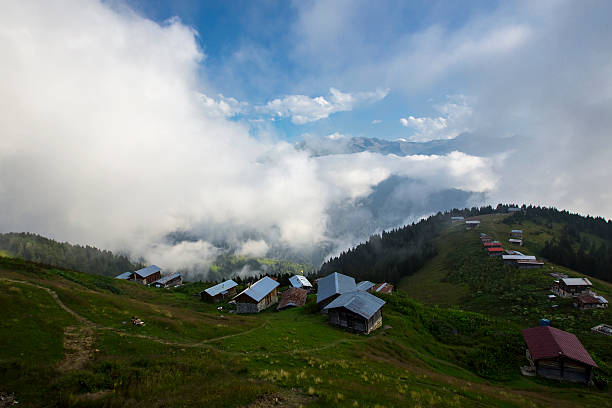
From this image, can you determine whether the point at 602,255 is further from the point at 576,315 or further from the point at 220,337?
the point at 220,337

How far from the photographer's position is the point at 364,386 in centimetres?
2017

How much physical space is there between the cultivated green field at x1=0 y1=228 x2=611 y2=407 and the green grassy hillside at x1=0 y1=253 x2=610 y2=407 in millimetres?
96

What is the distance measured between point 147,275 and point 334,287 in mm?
98783

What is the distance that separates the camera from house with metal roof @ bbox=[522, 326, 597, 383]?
1383 inches

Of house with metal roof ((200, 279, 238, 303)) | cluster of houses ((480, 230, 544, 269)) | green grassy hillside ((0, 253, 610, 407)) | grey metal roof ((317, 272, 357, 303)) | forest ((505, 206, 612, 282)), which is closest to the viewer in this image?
green grassy hillside ((0, 253, 610, 407))

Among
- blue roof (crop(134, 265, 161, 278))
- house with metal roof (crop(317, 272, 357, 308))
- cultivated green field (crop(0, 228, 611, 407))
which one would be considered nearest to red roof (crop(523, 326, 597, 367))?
cultivated green field (crop(0, 228, 611, 407))

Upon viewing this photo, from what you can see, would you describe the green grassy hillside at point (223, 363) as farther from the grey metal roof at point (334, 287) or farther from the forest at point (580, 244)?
the forest at point (580, 244)

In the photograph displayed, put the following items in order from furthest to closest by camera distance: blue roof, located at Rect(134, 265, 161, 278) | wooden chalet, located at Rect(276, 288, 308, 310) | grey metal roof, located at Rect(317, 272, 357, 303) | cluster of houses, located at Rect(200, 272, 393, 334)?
1. blue roof, located at Rect(134, 265, 161, 278)
2. wooden chalet, located at Rect(276, 288, 308, 310)
3. grey metal roof, located at Rect(317, 272, 357, 303)
4. cluster of houses, located at Rect(200, 272, 393, 334)

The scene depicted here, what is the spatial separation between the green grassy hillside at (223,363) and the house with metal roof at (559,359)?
1.75 m

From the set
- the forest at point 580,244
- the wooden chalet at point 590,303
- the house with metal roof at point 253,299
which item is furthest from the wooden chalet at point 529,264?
the house with metal roof at point 253,299

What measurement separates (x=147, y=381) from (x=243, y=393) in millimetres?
5850

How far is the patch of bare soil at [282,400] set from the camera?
1465cm

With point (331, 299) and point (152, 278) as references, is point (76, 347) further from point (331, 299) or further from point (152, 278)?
point (152, 278)

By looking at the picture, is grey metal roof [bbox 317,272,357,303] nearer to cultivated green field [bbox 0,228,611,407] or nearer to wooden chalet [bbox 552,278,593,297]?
cultivated green field [bbox 0,228,611,407]
